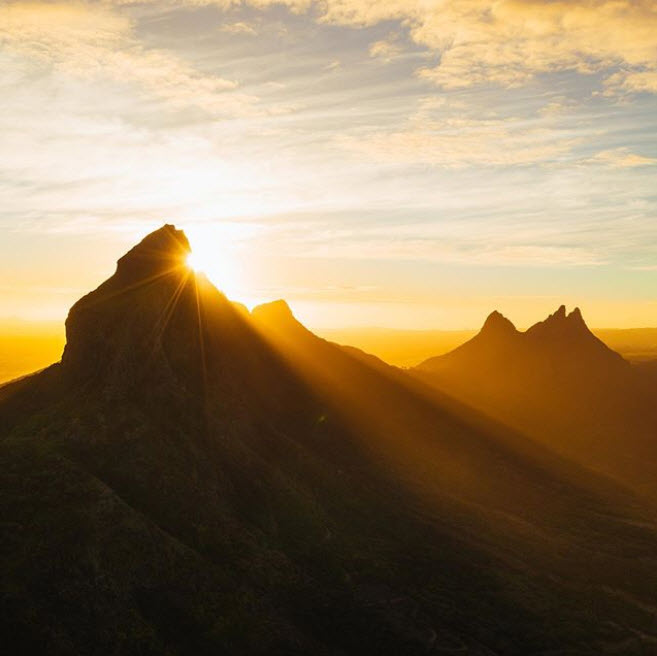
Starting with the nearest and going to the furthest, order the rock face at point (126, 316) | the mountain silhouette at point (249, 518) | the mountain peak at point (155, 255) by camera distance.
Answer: the mountain silhouette at point (249, 518) < the rock face at point (126, 316) < the mountain peak at point (155, 255)

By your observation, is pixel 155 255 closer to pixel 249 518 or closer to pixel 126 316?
pixel 126 316

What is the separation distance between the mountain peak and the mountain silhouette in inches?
13.2

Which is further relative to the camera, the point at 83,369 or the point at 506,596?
the point at 83,369

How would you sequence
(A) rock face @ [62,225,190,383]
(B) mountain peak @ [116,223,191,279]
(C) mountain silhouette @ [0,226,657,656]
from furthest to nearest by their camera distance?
(B) mountain peak @ [116,223,191,279], (A) rock face @ [62,225,190,383], (C) mountain silhouette @ [0,226,657,656]

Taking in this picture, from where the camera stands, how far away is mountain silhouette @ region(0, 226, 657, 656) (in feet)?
209

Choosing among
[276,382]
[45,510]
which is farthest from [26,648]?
[276,382]

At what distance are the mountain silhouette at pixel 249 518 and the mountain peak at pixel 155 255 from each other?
0.33 metres

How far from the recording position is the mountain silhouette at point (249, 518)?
63750 millimetres

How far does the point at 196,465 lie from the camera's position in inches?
3329

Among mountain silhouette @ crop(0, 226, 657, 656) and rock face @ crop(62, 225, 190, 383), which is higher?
rock face @ crop(62, 225, 190, 383)

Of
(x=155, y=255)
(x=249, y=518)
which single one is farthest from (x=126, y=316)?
(x=249, y=518)

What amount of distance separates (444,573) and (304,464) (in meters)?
27.8

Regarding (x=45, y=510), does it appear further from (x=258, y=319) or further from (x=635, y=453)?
(x=635, y=453)

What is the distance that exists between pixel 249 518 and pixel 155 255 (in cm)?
4929
